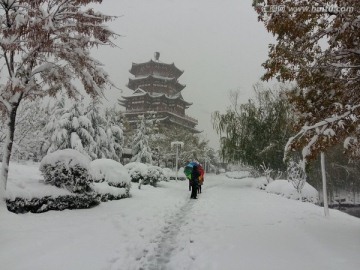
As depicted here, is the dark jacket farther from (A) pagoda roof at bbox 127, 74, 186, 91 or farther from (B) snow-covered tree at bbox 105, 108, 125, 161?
(A) pagoda roof at bbox 127, 74, 186, 91

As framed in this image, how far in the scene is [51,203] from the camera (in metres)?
7.84

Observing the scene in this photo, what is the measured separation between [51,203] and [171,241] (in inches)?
149

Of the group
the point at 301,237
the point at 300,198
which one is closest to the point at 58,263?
the point at 301,237

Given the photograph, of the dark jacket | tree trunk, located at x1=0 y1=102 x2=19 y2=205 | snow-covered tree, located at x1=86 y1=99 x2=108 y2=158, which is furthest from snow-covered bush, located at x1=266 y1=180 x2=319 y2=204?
snow-covered tree, located at x1=86 y1=99 x2=108 y2=158

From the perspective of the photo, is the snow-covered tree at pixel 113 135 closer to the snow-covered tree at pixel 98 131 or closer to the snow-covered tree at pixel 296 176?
the snow-covered tree at pixel 98 131

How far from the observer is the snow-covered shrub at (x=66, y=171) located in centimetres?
857

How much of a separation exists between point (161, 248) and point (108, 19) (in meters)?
5.99

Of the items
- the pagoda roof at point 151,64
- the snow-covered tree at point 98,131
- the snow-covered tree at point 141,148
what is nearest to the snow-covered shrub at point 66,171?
the snow-covered tree at point 98,131

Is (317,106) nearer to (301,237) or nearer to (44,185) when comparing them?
(301,237)

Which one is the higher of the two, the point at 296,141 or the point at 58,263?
the point at 296,141

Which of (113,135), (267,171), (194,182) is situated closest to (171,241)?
(194,182)

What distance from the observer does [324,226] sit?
23.7ft

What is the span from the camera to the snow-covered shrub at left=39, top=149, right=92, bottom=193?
8.57m

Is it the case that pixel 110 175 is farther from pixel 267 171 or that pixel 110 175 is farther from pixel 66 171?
pixel 267 171
